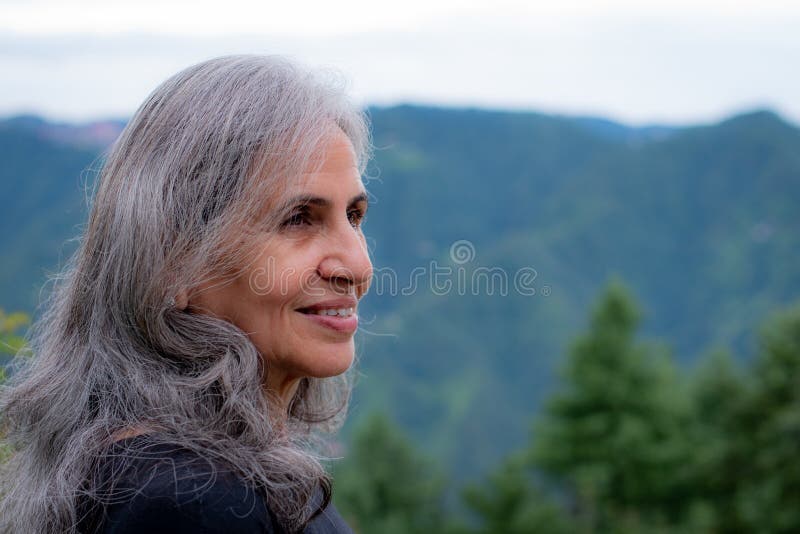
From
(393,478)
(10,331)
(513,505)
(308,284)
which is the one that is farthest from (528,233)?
(308,284)

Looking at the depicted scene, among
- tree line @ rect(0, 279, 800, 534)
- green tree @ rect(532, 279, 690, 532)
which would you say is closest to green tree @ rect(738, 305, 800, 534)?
tree line @ rect(0, 279, 800, 534)

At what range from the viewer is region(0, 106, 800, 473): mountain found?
88.4 metres

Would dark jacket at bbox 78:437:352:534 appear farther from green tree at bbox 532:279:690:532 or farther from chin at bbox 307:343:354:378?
green tree at bbox 532:279:690:532

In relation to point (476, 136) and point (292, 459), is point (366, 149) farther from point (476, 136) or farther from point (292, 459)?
point (476, 136)

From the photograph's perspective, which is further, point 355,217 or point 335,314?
point 355,217

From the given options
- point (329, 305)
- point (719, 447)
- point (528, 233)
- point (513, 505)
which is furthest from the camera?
point (528, 233)

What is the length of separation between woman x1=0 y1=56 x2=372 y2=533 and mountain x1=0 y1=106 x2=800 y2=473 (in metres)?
59.3

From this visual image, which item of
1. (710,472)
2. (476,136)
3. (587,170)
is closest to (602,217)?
(587,170)

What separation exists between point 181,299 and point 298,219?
32 cm

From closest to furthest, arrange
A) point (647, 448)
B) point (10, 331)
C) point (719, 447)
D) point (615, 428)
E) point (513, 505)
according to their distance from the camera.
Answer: point (10, 331) → point (513, 505) → point (719, 447) → point (647, 448) → point (615, 428)

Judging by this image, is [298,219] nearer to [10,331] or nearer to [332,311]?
[332,311]

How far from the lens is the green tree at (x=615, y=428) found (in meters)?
22.7

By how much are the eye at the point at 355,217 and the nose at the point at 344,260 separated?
0.12 metres

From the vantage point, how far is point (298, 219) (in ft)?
6.18
